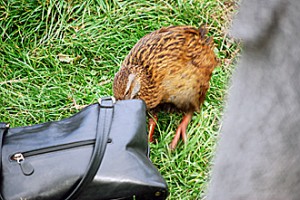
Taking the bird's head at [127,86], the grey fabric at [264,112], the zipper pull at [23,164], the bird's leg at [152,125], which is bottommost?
the bird's leg at [152,125]

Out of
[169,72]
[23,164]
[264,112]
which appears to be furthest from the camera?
[169,72]

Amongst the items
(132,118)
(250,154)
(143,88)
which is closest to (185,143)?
(143,88)

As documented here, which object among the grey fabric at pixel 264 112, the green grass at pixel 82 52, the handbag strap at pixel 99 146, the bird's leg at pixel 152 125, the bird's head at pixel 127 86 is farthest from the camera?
the green grass at pixel 82 52

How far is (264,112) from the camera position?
2.27ft

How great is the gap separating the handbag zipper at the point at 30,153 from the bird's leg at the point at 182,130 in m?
0.88

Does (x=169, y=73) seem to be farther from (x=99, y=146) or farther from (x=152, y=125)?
(x=99, y=146)

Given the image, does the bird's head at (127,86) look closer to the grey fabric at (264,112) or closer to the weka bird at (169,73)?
the weka bird at (169,73)

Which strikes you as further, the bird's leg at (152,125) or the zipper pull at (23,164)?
the bird's leg at (152,125)

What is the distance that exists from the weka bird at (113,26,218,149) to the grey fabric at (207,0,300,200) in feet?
8.06

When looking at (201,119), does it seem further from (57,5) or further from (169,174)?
(57,5)

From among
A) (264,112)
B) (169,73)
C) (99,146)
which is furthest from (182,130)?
(264,112)

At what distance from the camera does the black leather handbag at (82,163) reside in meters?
2.44

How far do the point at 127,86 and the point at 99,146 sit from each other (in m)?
0.85

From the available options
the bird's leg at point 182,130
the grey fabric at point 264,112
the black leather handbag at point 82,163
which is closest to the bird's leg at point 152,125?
the bird's leg at point 182,130
